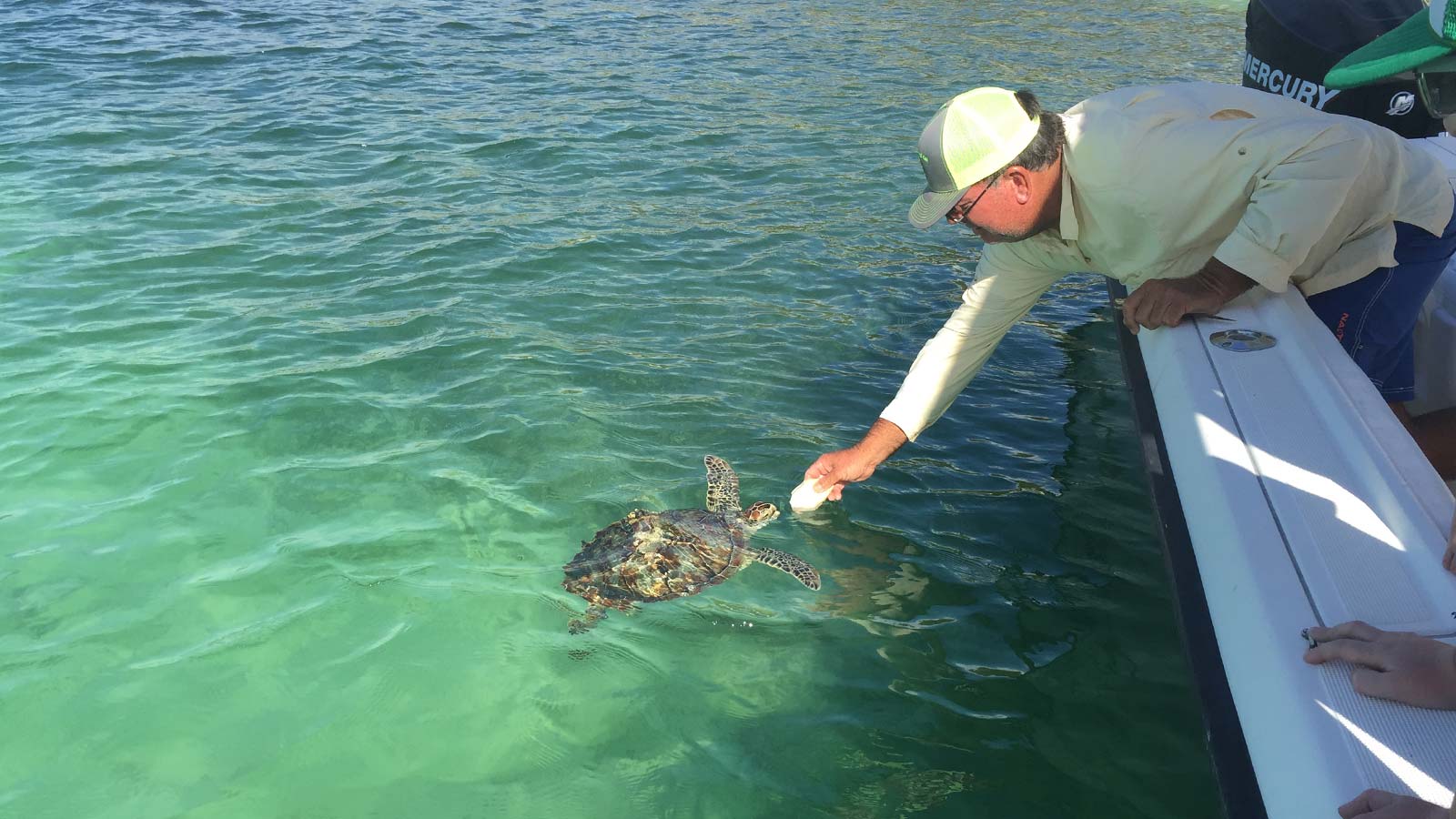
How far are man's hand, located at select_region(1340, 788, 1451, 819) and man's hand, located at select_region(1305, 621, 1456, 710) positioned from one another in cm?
27

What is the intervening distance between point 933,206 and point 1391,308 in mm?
1719

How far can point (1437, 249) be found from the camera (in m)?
3.81

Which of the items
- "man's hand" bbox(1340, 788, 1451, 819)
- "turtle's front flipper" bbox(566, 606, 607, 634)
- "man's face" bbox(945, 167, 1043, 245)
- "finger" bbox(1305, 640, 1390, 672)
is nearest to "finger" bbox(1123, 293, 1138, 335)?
"man's face" bbox(945, 167, 1043, 245)

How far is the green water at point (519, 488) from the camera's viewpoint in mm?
3816

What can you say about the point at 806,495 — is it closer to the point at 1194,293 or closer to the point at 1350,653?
the point at 1194,293

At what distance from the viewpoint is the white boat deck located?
83.7 inches

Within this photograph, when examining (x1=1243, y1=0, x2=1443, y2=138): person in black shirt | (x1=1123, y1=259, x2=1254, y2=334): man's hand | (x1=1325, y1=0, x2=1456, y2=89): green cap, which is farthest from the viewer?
(x1=1243, y1=0, x2=1443, y2=138): person in black shirt

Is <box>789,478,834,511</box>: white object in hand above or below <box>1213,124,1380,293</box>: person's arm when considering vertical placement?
below

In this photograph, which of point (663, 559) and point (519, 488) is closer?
point (663, 559)

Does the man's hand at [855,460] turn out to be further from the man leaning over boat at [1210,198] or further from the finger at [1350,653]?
the finger at [1350,653]

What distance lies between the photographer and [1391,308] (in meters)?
3.89

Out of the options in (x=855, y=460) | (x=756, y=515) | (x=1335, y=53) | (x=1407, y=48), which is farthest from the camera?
(x=1335, y=53)

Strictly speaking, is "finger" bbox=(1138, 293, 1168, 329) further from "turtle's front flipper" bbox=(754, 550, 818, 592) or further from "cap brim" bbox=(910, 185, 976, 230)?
"turtle's front flipper" bbox=(754, 550, 818, 592)

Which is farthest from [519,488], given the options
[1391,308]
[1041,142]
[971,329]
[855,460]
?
[1391,308]
